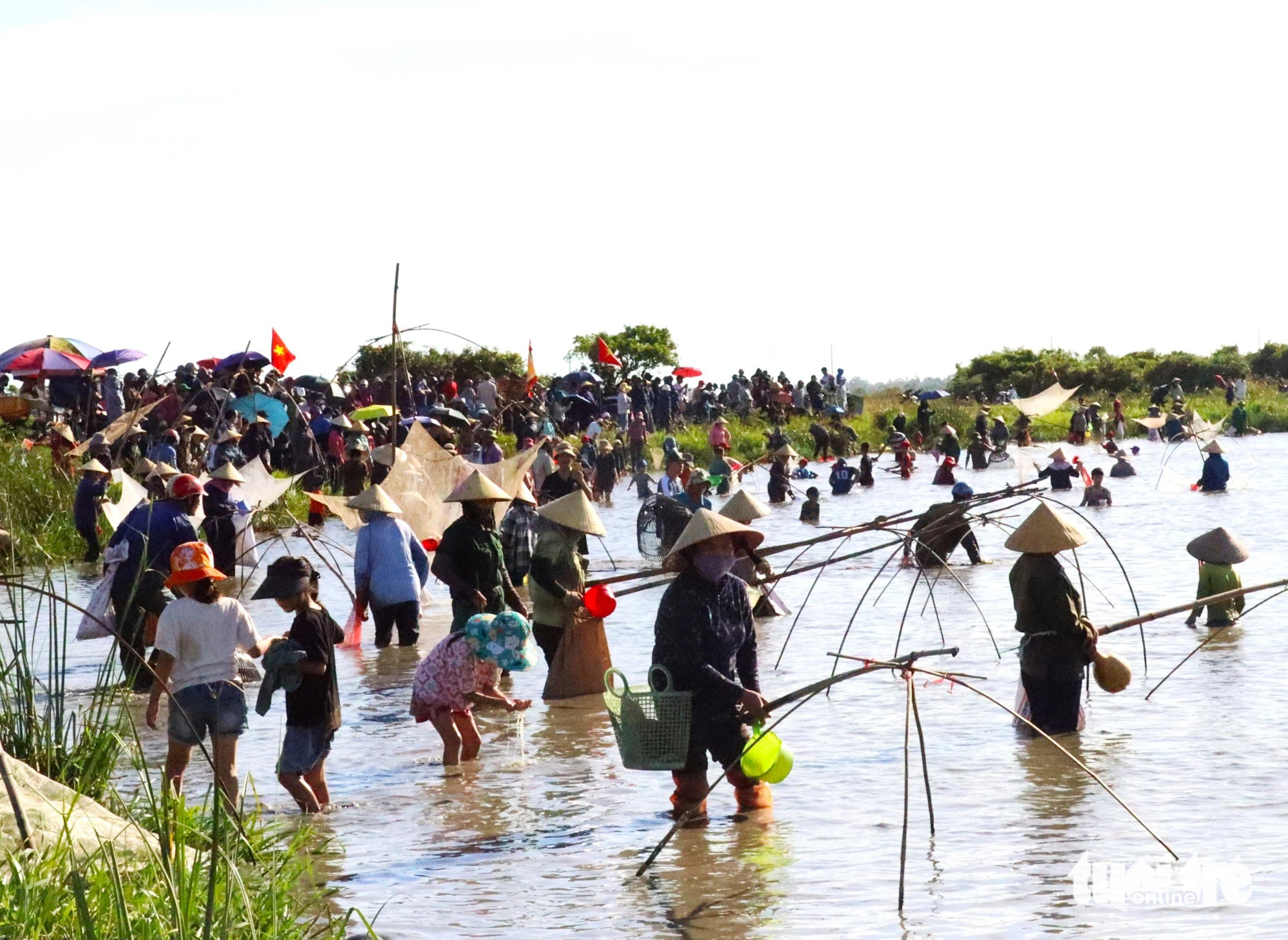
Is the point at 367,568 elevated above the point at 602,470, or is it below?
below

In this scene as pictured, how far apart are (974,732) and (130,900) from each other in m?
5.56

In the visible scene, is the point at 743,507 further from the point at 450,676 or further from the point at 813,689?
the point at 813,689

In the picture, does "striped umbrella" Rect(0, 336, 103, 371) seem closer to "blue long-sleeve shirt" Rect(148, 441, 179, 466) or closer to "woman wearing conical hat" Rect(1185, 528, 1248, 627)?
"blue long-sleeve shirt" Rect(148, 441, 179, 466)

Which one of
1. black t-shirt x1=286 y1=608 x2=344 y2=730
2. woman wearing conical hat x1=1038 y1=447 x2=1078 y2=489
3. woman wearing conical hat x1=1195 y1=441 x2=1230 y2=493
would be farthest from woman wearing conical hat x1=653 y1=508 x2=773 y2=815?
woman wearing conical hat x1=1195 y1=441 x2=1230 y2=493

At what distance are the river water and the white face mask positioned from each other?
43.7 inches

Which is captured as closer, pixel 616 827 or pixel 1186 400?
pixel 616 827

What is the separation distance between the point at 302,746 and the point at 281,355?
1583 cm

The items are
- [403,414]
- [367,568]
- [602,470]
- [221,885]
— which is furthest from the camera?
[602,470]

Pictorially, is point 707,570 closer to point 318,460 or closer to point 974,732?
point 974,732

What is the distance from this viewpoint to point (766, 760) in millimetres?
7211

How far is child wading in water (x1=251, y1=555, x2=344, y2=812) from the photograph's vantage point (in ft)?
23.0

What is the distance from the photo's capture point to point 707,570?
22.4 feet

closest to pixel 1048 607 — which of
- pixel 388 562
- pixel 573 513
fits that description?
pixel 573 513

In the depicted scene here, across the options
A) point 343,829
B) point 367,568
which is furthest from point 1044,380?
point 343,829
